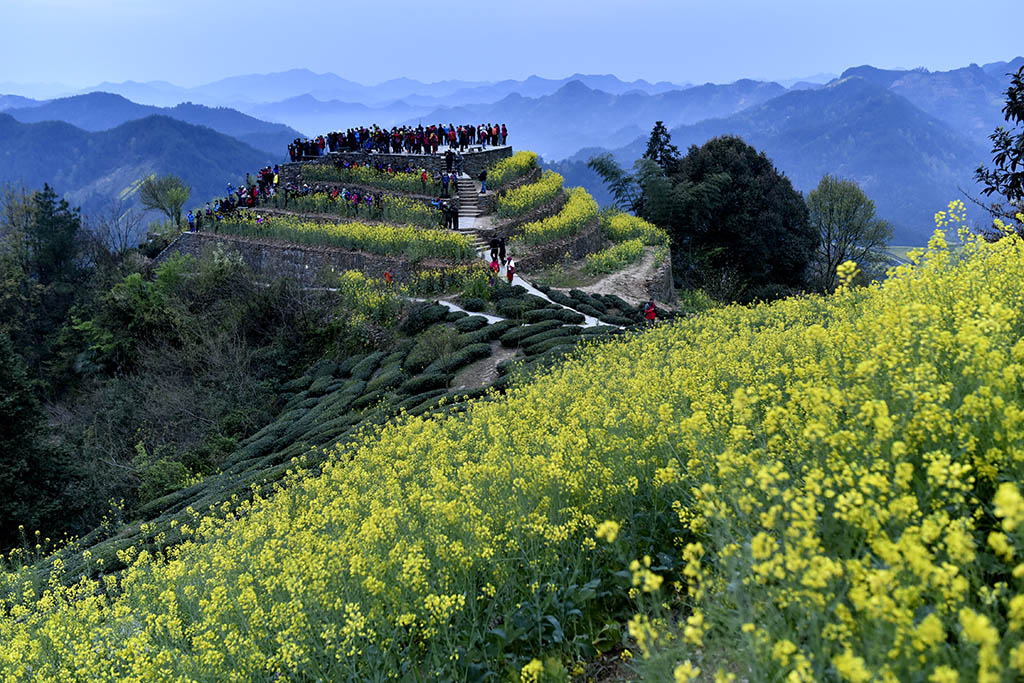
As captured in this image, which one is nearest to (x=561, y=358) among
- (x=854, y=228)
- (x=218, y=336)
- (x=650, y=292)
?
(x=650, y=292)

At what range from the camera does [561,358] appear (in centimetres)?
1527

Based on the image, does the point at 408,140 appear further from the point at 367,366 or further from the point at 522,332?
the point at 522,332

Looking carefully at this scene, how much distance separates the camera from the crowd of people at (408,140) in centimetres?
3550

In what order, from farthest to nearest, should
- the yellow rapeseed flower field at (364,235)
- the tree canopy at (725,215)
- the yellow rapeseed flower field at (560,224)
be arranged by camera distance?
the tree canopy at (725,215) → the yellow rapeseed flower field at (560,224) → the yellow rapeseed flower field at (364,235)

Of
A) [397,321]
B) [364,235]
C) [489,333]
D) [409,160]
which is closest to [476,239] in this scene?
[364,235]

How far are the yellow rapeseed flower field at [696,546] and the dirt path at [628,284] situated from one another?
17961 mm

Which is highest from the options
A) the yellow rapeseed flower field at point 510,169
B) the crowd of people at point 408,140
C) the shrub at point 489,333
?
the crowd of people at point 408,140

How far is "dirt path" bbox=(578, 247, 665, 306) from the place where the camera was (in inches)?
1017

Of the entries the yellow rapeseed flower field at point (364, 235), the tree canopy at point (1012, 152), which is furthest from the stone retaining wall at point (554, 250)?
the tree canopy at point (1012, 152)

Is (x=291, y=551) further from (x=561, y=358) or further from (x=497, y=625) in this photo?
(x=561, y=358)

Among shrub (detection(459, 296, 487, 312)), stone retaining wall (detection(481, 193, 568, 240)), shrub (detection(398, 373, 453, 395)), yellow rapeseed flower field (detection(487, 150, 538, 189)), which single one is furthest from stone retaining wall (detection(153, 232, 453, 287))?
shrub (detection(398, 373, 453, 395))

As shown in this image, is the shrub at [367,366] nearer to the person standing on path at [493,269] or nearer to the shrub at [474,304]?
the shrub at [474,304]

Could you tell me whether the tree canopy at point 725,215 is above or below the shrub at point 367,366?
above

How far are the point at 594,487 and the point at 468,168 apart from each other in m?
30.6
